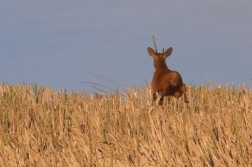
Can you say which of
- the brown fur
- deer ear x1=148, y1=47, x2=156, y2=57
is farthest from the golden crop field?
deer ear x1=148, y1=47, x2=156, y2=57

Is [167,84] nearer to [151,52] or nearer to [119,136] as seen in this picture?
[151,52]

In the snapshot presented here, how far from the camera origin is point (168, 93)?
24.5 feet

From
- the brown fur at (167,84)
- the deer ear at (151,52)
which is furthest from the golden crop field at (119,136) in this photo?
the deer ear at (151,52)

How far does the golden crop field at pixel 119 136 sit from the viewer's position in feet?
14.3

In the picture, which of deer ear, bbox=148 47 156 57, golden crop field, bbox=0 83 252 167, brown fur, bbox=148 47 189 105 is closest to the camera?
golden crop field, bbox=0 83 252 167

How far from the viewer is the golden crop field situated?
4363 mm

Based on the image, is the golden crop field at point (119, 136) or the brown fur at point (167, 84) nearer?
the golden crop field at point (119, 136)

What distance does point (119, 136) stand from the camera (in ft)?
16.8

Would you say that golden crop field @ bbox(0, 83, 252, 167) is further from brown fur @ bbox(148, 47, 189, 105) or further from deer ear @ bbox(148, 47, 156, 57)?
deer ear @ bbox(148, 47, 156, 57)

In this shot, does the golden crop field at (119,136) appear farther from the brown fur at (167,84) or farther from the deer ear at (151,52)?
the deer ear at (151,52)

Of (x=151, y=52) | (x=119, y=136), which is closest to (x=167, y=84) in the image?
(x=151, y=52)

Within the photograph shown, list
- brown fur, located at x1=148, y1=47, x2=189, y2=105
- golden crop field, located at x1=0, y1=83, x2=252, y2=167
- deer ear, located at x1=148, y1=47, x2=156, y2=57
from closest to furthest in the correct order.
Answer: golden crop field, located at x1=0, y1=83, x2=252, y2=167, brown fur, located at x1=148, y1=47, x2=189, y2=105, deer ear, located at x1=148, y1=47, x2=156, y2=57

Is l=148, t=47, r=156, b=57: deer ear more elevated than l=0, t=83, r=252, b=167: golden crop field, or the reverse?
l=148, t=47, r=156, b=57: deer ear

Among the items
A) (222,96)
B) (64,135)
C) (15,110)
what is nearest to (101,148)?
(64,135)
